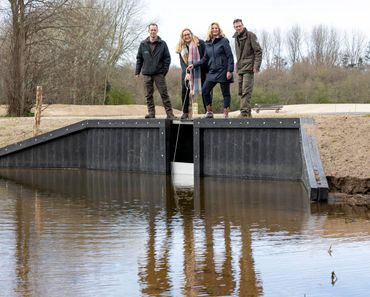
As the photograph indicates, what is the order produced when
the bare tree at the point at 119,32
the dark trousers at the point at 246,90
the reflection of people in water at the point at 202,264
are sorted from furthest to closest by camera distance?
the bare tree at the point at 119,32 < the dark trousers at the point at 246,90 < the reflection of people in water at the point at 202,264

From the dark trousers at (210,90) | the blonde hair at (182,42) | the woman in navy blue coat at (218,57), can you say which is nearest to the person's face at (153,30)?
the blonde hair at (182,42)

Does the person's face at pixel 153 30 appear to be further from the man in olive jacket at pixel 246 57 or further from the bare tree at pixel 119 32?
the bare tree at pixel 119 32

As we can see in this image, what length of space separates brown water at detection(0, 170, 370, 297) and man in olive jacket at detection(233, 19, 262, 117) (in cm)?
310

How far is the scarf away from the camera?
16.4 metres

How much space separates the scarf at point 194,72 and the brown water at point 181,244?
335 cm

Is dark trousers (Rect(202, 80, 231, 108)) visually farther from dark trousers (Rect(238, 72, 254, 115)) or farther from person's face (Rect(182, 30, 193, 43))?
person's face (Rect(182, 30, 193, 43))

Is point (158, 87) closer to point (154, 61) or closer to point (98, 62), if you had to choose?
point (154, 61)

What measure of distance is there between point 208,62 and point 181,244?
8138 mm

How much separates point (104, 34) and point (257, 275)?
46.6 meters

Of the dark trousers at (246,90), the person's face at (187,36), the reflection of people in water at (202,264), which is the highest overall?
the person's face at (187,36)

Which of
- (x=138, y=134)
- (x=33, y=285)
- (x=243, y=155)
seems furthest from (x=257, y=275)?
(x=138, y=134)

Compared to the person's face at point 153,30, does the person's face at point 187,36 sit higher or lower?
lower

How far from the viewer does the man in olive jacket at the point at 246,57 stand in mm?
16172

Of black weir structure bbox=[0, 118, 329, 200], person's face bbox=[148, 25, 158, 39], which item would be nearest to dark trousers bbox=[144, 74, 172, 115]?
black weir structure bbox=[0, 118, 329, 200]
